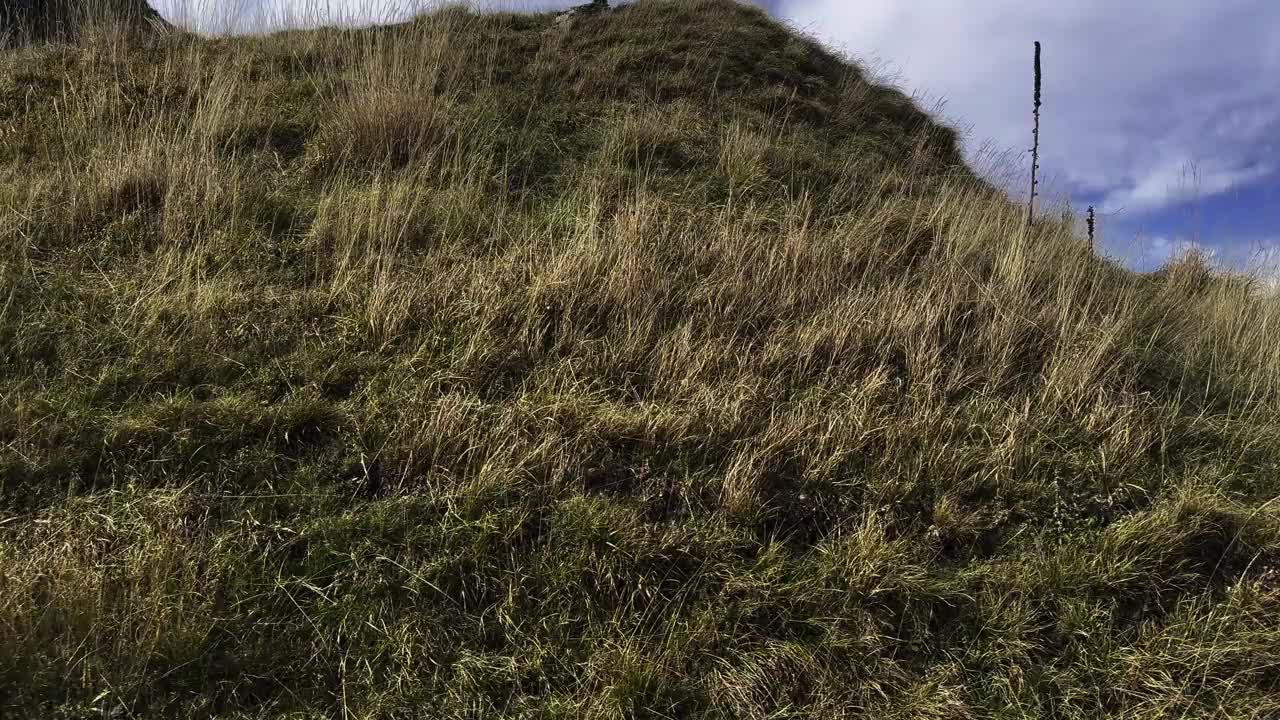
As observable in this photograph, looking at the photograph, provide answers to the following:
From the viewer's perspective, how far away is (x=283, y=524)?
281 centimetres

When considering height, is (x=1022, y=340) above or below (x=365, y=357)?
above

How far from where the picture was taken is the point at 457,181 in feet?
18.1

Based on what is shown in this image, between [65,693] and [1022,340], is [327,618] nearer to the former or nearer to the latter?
[65,693]

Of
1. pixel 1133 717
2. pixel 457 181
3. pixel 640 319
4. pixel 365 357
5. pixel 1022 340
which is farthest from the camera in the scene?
pixel 457 181

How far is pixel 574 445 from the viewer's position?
3.22m

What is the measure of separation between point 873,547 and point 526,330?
1.95 meters

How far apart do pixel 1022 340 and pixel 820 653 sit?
265cm

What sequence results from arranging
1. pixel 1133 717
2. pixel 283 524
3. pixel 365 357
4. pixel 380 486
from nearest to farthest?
pixel 1133 717 < pixel 283 524 < pixel 380 486 < pixel 365 357

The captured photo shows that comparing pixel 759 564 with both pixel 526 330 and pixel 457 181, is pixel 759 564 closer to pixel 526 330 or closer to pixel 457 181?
pixel 526 330

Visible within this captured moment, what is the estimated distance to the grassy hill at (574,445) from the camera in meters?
2.50

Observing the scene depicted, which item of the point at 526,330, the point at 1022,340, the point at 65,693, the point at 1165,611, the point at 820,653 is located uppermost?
the point at 1022,340

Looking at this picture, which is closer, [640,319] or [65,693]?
[65,693]

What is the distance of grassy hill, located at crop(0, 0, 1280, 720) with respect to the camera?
2.50 meters

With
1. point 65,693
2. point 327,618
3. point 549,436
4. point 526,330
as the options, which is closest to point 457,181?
point 526,330
